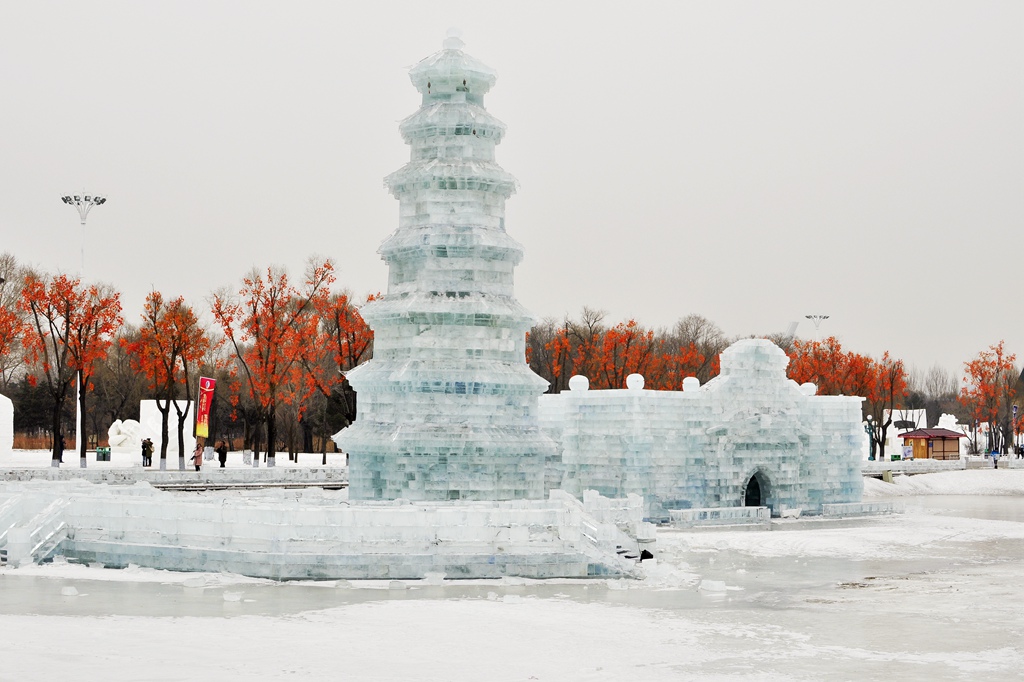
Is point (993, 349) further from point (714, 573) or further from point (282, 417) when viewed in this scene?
point (714, 573)

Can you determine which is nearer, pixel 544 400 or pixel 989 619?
pixel 989 619

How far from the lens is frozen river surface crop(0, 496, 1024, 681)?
1494 cm

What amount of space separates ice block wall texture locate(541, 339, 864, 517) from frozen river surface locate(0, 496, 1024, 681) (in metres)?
10.1

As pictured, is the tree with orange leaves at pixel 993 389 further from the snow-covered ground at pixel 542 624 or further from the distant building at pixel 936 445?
the snow-covered ground at pixel 542 624

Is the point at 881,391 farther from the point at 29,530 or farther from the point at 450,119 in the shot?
the point at 29,530

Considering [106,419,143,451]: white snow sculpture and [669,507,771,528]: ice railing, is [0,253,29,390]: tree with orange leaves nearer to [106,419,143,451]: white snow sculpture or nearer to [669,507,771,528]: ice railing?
[106,419,143,451]: white snow sculpture

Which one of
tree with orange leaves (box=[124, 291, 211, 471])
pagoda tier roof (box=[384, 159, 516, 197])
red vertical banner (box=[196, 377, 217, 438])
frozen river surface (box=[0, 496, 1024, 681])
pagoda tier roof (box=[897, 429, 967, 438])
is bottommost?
frozen river surface (box=[0, 496, 1024, 681])

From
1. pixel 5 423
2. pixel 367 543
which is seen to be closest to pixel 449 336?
pixel 367 543

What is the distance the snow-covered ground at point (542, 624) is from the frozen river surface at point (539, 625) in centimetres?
4

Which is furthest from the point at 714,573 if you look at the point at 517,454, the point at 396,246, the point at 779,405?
the point at 779,405

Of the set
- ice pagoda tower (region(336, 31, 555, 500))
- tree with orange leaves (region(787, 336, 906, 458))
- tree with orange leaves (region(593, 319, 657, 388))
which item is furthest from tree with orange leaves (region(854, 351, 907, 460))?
ice pagoda tower (region(336, 31, 555, 500))

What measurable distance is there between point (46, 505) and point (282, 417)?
63.1m

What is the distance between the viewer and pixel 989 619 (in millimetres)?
19031

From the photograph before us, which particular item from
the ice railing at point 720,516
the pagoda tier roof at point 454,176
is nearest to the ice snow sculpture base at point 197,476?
the ice railing at point 720,516
